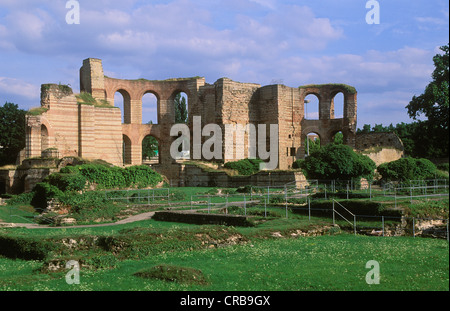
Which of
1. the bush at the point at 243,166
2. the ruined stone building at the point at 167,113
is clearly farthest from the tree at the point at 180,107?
the bush at the point at 243,166

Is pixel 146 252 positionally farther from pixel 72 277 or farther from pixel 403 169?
pixel 403 169

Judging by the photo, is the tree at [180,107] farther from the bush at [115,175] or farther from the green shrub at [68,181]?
the green shrub at [68,181]

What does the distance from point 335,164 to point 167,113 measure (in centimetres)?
2017

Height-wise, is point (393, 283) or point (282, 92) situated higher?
point (282, 92)

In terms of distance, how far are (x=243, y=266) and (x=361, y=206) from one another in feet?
28.6

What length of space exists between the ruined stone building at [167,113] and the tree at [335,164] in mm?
12796

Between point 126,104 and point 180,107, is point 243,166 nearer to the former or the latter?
point 126,104

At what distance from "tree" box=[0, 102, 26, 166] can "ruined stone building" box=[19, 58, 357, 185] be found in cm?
848

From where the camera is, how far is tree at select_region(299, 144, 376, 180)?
2603cm

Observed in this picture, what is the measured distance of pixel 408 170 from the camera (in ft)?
93.7

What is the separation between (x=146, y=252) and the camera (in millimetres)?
11070

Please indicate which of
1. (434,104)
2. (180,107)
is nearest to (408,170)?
(434,104)

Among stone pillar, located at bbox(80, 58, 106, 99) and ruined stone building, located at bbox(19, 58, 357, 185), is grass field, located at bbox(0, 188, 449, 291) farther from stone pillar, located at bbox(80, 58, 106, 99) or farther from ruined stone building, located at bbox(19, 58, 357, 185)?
stone pillar, located at bbox(80, 58, 106, 99)
